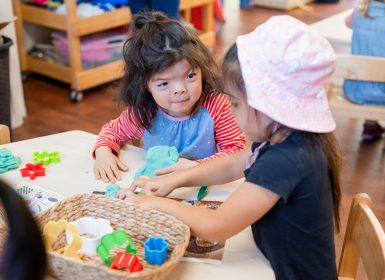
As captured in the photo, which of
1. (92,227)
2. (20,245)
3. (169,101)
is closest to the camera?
(20,245)

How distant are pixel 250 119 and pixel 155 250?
0.27 meters

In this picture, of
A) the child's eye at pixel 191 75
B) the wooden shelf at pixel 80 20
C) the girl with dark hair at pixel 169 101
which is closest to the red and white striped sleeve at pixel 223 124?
the girl with dark hair at pixel 169 101

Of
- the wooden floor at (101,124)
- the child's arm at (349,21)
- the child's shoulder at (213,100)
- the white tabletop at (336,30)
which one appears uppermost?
the child's shoulder at (213,100)

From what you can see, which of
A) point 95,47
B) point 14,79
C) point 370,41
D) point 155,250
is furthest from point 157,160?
point 95,47

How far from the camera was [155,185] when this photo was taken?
106 centimetres

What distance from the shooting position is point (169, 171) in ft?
3.78

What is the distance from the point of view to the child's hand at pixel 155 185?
3.44 feet

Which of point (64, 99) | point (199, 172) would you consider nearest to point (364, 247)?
point (199, 172)

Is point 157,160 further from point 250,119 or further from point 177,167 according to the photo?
point 250,119

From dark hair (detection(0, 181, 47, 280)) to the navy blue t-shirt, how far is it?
1.70ft

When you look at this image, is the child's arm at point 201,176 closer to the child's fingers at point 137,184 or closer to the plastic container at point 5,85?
the child's fingers at point 137,184

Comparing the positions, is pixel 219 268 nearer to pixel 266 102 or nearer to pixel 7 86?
pixel 266 102

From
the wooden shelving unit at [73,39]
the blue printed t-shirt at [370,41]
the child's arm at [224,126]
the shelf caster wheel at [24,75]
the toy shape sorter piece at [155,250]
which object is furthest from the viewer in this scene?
the shelf caster wheel at [24,75]

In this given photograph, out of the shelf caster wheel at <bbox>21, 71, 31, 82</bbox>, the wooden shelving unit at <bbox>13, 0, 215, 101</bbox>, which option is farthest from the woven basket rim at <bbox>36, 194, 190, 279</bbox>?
the shelf caster wheel at <bbox>21, 71, 31, 82</bbox>
